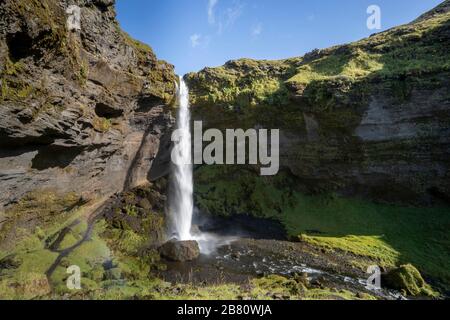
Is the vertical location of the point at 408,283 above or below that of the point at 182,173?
below

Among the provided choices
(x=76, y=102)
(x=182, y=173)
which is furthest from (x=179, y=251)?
(x=76, y=102)

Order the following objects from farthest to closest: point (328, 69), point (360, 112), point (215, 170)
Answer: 1. point (215, 170)
2. point (328, 69)
3. point (360, 112)

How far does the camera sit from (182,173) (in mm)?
31469

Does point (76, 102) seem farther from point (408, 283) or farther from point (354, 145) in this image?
point (354, 145)

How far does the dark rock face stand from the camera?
20062 millimetres

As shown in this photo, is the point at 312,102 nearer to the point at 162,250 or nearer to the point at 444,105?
the point at 444,105

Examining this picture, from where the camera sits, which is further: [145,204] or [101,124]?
[145,204]

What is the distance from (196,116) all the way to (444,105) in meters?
24.5

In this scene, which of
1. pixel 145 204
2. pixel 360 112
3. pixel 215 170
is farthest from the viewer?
pixel 215 170

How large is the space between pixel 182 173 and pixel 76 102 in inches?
573

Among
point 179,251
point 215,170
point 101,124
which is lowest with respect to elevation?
point 179,251

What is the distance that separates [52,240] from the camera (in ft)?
61.1
